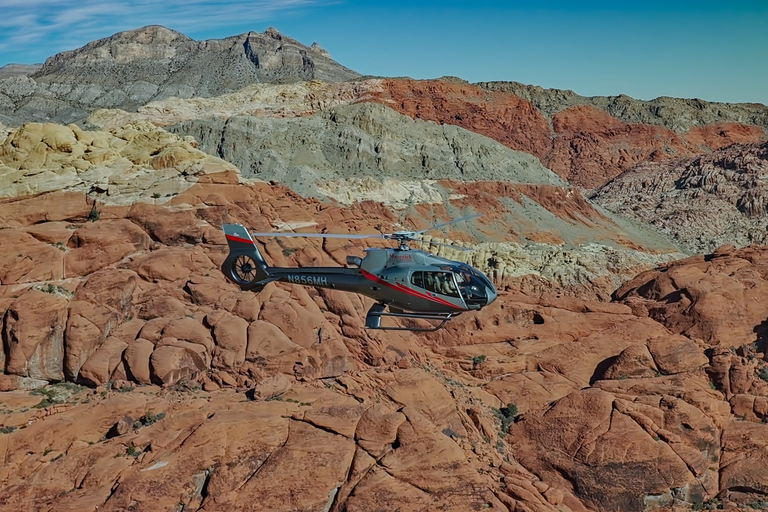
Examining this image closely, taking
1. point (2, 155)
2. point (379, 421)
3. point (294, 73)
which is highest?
point (294, 73)

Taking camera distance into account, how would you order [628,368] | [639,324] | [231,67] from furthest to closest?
[231,67], [639,324], [628,368]

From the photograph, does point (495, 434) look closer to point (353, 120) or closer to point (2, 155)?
point (2, 155)

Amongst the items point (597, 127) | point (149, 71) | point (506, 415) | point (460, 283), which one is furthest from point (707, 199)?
point (149, 71)

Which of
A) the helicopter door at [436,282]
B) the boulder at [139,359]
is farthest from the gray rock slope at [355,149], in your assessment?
the helicopter door at [436,282]

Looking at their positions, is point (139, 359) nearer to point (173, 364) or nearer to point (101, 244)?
point (173, 364)

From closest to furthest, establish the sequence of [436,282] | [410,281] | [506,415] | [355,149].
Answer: [436,282], [410,281], [506,415], [355,149]

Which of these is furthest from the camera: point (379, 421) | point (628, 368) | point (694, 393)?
point (628, 368)

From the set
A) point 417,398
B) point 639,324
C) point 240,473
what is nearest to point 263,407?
point 240,473

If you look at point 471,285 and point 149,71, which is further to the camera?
point 149,71
